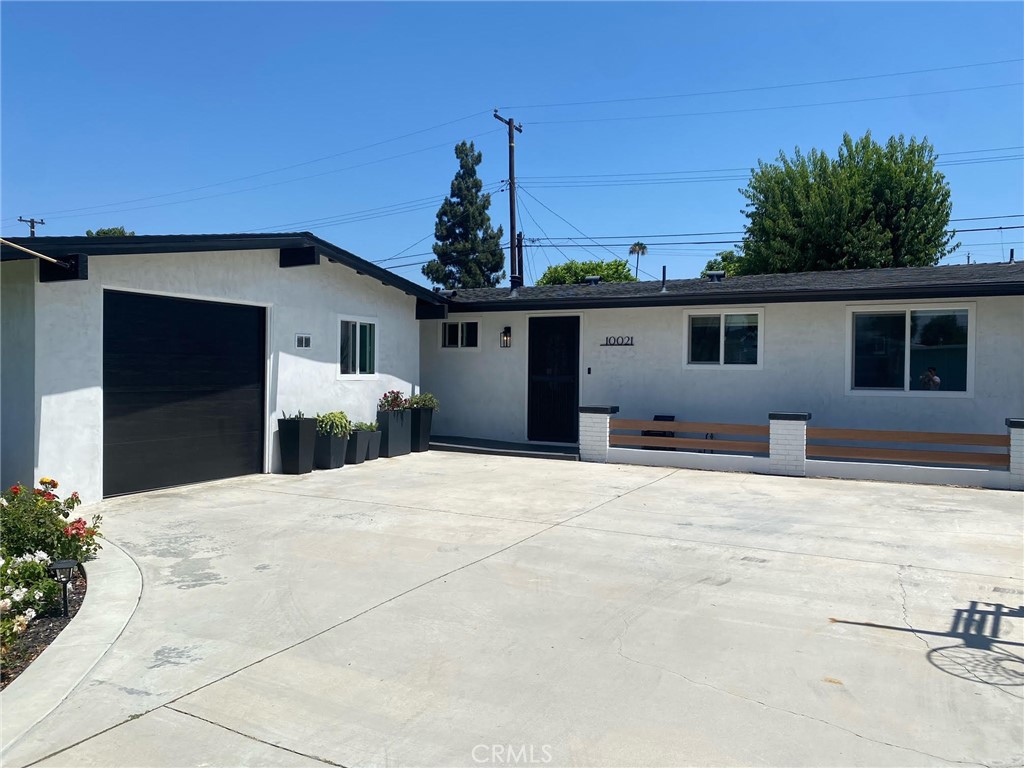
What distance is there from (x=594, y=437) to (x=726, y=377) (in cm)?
258

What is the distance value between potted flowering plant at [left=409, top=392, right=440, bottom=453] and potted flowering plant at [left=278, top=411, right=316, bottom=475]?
9.32 ft

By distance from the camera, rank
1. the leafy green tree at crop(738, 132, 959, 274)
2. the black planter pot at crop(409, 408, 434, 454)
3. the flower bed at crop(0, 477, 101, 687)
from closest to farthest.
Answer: the flower bed at crop(0, 477, 101, 687)
the black planter pot at crop(409, 408, 434, 454)
the leafy green tree at crop(738, 132, 959, 274)

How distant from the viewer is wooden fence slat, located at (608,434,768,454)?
39.0 feet

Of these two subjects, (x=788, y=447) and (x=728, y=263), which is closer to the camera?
(x=788, y=447)

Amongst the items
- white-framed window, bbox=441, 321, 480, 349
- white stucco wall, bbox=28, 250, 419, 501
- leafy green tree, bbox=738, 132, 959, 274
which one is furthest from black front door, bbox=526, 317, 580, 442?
leafy green tree, bbox=738, 132, 959, 274

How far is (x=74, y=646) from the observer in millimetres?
4438

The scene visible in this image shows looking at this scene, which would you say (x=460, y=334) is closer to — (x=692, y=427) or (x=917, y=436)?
(x=692, y=427)

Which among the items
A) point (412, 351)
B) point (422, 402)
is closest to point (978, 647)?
point (422, 402)

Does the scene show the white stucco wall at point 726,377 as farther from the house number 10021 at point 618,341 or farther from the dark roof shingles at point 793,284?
the dark roof shingles at point 793,284

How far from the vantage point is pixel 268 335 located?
1121cm

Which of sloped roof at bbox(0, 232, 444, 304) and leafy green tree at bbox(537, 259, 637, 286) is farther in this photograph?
leafy green tree at bbox(537, 259, 637, 286)

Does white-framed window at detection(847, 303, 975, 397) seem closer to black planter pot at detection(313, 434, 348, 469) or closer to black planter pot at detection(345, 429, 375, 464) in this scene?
black planter pot at detection(345, 429, 375, 464)

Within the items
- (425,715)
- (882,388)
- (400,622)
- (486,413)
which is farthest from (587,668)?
(486,413)

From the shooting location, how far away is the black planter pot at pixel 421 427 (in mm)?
14086
